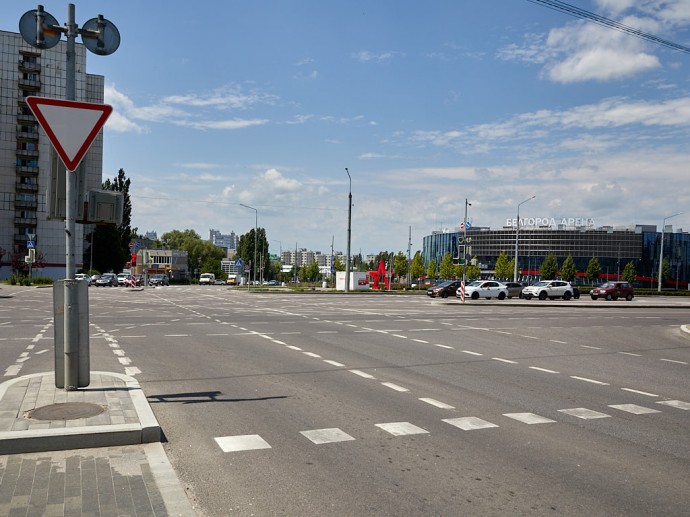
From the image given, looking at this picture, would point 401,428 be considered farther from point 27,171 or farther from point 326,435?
point 27,171

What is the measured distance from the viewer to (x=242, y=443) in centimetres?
624

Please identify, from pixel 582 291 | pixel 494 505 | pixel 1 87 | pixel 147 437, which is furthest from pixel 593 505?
pixel 1 87

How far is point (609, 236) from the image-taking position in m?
146

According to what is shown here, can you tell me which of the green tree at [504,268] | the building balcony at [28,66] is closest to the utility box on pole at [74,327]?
the building balcony at [28,66]

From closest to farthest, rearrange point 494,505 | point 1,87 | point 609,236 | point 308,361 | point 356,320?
point 494,505 → point 308,361 → point 356,320 → point 1,87 → point 609,236

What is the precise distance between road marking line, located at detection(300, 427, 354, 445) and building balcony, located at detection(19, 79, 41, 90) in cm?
9145

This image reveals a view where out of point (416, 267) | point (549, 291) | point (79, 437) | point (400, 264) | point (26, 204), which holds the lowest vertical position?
point (549, 291)

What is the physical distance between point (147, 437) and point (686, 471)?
5.27 meters

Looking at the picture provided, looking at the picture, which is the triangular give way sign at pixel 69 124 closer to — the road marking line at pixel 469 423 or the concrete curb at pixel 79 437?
the concrete curb at pixel 79 437

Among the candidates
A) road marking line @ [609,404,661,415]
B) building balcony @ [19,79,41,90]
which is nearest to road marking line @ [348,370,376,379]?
road marking line @ [609,404,661,415]

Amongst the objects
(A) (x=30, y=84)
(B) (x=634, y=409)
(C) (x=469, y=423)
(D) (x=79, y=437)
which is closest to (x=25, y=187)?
(A) (x=30, y=84)

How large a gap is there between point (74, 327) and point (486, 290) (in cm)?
4207

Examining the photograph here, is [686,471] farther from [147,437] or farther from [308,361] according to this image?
[308,361]

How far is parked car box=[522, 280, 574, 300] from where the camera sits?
49.9 metres
